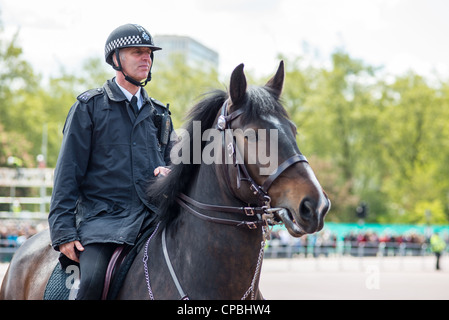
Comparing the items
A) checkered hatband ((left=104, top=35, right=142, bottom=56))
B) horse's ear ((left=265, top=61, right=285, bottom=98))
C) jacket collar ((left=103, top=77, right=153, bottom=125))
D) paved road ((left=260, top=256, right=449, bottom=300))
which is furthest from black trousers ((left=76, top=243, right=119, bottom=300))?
paved road ((left=260, top=256, right=449, bottom=300))

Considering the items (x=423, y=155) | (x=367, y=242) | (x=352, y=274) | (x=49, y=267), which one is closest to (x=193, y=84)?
(x=423, y=155)

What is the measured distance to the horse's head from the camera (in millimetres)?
3611

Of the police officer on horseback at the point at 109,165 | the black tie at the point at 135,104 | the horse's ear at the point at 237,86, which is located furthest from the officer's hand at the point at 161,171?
the horse's ear at the point at 237,86

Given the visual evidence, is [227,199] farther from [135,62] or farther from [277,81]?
[135,62]

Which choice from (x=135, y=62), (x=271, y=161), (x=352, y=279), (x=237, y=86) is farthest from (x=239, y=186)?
(x=352, y=279)

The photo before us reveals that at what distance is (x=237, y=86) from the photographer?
4074mm

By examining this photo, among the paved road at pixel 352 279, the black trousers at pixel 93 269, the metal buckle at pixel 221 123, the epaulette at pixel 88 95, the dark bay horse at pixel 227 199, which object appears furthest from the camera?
the paved road at pixel 352 279

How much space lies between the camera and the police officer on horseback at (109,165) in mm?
4383

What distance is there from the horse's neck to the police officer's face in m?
1.08

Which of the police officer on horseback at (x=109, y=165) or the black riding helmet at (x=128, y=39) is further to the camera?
the black riding helmet at (x=128, y=39)

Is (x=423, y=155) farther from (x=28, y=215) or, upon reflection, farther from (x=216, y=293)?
(x=216, y=293)

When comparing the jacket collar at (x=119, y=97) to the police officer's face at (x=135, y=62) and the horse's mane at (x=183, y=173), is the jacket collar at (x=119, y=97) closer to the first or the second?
the police officer's face at (x=135, y=62)

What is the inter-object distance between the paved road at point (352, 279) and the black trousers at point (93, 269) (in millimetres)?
11257

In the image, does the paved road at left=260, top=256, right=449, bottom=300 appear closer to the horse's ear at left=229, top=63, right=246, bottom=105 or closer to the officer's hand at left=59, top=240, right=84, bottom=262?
the officer's hand at left=59, top=240, right=84, bottom=262
